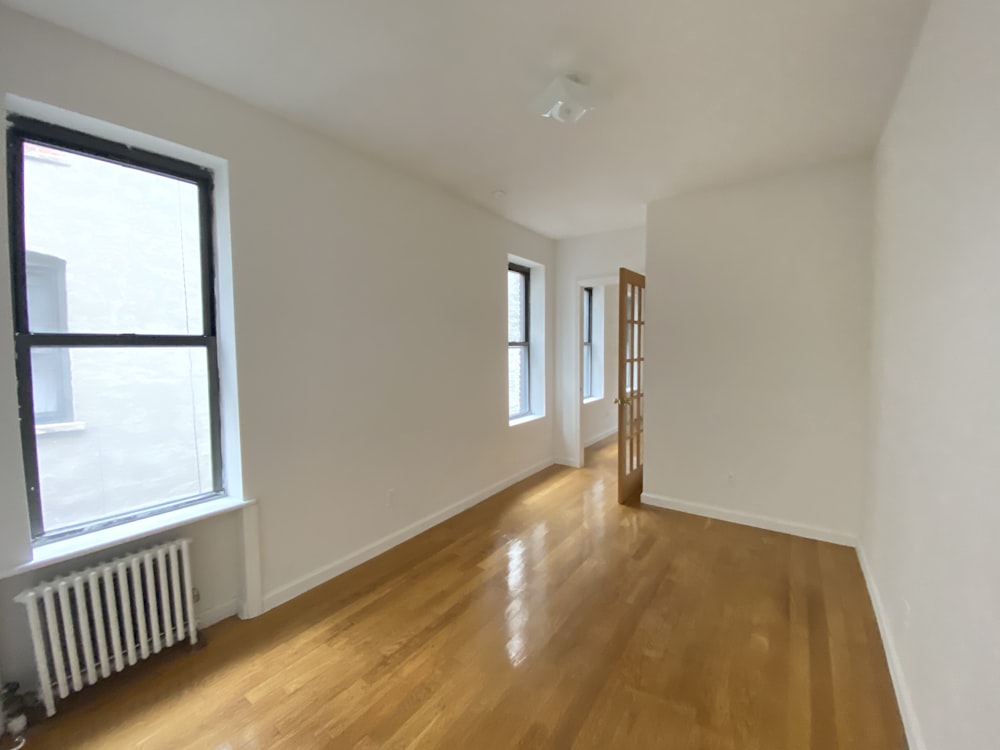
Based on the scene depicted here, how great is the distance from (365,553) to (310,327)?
1.55 m

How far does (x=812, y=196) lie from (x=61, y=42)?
4.14 metres

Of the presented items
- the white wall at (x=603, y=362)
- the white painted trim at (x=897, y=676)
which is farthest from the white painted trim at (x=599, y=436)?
the white painted trim at (x=897, y=676)

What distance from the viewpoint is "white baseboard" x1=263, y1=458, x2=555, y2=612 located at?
2418mm

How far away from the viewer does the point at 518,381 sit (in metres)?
4.85

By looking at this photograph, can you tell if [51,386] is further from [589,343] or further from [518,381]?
[589,343]

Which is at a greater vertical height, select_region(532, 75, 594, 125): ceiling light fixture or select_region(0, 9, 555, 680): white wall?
select_region(532, 75, 594, 125): ceiling light fixture

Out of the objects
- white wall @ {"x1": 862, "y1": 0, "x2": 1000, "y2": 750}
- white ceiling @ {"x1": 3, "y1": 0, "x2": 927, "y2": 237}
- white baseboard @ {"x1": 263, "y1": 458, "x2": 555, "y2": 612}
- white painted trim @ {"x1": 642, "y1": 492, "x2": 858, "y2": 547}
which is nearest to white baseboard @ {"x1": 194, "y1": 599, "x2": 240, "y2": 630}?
white baseboard @ {"x1": 263, "y1": 458, "x2": 555, "y2": 612}

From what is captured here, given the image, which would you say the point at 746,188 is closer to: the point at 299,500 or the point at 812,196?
the point at 812,196

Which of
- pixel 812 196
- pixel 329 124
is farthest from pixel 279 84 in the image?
pixel 812 196

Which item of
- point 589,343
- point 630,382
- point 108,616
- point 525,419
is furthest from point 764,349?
point 108,616

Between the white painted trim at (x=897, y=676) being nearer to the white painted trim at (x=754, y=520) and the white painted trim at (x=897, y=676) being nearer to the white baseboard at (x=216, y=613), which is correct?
the white painted trim at (x=754, y=520)

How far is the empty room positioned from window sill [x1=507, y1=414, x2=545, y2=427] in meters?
1.21

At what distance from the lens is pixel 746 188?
3.24 m

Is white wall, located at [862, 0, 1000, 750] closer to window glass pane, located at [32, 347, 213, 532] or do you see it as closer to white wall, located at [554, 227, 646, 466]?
white wall, located at [554, 227, 646, 466]
